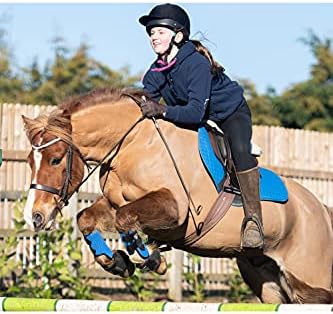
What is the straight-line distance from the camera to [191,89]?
6.84 m

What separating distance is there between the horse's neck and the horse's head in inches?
3.8

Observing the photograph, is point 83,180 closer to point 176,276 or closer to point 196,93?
point 196,93

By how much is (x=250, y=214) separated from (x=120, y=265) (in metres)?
→ 1.05

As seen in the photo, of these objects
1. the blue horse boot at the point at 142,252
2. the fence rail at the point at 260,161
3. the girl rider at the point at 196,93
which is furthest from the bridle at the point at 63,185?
the fence rail at the point at 260,161

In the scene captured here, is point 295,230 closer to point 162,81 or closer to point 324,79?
point 162,81

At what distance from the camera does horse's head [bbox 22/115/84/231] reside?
21.2 feet

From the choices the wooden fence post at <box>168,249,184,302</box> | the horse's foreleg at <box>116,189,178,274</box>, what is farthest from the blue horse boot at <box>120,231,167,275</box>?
the wooden fence post at <box>168,249,184,302</box>

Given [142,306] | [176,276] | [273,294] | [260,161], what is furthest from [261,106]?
[142,306]

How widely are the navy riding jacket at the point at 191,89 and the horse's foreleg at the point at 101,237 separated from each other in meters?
0.83

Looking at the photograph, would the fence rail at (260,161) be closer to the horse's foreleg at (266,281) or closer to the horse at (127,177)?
the horse's foreleg at (266,281)

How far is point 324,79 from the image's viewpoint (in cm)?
3100

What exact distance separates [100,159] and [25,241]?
5095 mm

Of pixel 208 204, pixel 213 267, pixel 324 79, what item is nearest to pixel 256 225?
pixel 208 204

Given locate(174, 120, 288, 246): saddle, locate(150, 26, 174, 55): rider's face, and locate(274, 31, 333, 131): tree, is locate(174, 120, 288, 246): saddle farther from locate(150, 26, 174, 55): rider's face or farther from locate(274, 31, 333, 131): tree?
locate(274, 31, 333, 131): tree
